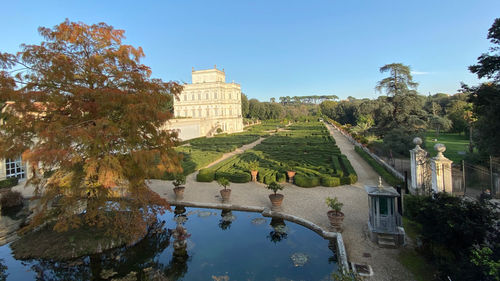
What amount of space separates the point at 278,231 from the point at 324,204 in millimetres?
2789

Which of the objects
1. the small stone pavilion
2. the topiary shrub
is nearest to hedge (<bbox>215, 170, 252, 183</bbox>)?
the small stone pavilion

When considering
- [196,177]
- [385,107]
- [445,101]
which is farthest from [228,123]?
[445,101]

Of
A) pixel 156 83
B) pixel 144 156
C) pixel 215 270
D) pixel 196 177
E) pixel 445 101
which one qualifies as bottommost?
pixel 215 270

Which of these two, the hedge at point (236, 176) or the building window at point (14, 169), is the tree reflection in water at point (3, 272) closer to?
the hedge at point (236, 176)

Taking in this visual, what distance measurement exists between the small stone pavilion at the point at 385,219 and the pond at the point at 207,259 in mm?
1305

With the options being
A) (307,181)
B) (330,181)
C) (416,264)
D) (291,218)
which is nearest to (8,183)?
(291,218)

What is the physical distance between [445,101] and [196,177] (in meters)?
57.0

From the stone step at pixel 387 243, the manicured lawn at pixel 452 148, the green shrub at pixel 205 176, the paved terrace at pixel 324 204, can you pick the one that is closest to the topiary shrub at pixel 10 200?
the paved terrace at pixel 324 204

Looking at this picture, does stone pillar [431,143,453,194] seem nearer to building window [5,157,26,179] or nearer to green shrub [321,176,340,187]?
green shrub [321,176,340,187]

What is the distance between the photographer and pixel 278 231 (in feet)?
27.7

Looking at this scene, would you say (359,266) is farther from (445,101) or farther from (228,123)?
(445,101)

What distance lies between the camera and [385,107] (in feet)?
76.4

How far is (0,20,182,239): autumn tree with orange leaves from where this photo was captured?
5.96 metres

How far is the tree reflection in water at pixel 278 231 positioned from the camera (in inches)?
315
